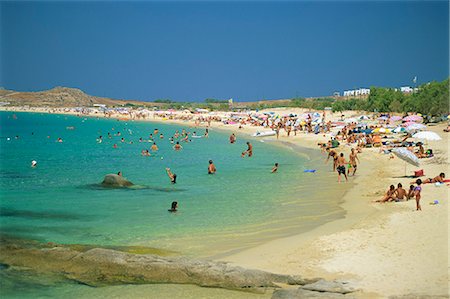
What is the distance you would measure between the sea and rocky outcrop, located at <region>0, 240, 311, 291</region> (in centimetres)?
30

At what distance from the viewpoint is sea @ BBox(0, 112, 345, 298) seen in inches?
451

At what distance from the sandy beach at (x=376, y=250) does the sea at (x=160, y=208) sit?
2.95 ft

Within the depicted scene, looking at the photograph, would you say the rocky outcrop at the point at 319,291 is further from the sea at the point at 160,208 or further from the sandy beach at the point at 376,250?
the sea at the point at 160,208

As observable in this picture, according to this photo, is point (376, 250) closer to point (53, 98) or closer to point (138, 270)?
point (138, 270)

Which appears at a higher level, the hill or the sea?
the hill

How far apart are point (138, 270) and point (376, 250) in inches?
221

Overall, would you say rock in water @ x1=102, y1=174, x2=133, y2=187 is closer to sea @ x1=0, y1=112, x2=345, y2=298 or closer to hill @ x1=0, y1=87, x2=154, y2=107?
sea @ x1=0, y1=112, x2=345, y2=298

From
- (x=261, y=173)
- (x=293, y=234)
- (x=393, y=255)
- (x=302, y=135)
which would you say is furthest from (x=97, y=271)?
(x=302, y=135)

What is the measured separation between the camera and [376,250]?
12.1 meters

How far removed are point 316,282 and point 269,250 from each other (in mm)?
2953

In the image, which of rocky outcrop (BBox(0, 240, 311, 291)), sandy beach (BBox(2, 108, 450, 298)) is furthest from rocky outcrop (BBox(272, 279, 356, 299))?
rocky outcrop (BBox(0, 240, 311, 291))

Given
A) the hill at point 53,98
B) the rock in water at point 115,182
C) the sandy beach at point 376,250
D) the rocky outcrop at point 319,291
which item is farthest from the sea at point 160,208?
the hill at point 53,98

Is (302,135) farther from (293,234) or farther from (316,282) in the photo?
(316,282)

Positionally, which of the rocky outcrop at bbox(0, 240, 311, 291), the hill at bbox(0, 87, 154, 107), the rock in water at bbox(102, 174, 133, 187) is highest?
the hill at bbox(0, 87, 154, 107)
